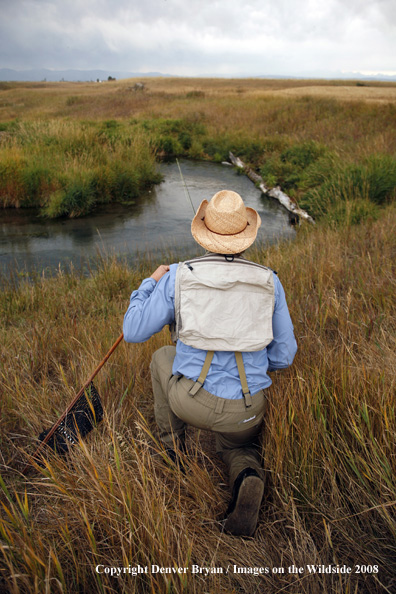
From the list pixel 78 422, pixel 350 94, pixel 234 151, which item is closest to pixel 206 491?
pixel 78 422

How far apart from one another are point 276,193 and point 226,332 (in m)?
9.14

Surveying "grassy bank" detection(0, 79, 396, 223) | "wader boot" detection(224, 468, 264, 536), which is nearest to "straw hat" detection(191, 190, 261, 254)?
"wader boot" detection(224, 468, 264, 536)

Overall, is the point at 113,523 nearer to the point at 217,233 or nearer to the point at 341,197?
the point at 217,233

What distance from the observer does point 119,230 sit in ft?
26.0

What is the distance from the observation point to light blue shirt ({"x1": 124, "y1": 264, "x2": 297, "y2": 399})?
66.9 inches

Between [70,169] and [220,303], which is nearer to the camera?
[220,303]

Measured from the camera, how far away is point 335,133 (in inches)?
477

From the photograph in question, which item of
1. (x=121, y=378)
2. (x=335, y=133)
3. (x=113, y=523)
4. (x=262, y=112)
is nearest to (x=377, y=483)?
(x=113, y=523)

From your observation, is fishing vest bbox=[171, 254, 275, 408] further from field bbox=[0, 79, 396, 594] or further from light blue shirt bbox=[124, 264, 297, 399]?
field bbox=[0, 79, 396, 594]

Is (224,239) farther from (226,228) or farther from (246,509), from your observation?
(246,509)

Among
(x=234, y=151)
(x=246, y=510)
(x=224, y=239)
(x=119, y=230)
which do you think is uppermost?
(x=234, y=151)

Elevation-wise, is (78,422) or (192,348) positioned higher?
(192,348)

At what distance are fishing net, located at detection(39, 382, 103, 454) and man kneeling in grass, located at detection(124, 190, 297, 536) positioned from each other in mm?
439

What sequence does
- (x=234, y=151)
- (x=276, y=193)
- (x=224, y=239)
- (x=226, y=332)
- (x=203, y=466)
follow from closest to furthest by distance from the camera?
(x=226, y=332)
(x=224, y=239)
(x=203, y=466)
(x=276, y=193)
(x=234, y=151)
